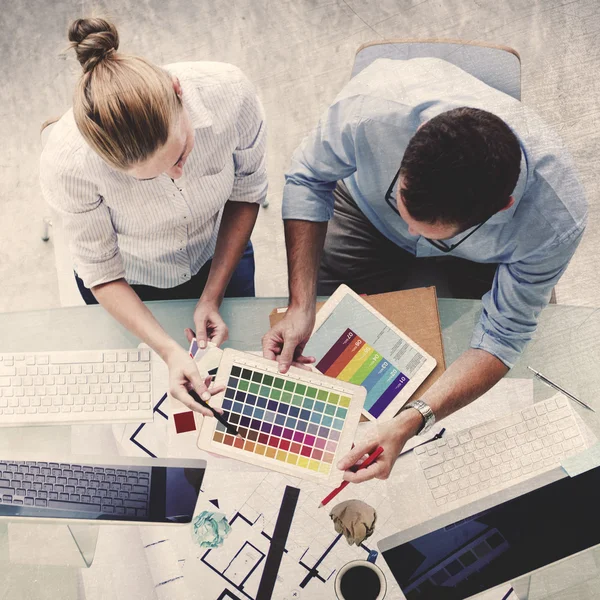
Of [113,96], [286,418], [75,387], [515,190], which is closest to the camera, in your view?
[113,96]

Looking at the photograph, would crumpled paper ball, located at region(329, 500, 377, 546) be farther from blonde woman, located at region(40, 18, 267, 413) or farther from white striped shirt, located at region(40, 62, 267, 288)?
white striped shirt, located at region(40, 62, 267, 288)

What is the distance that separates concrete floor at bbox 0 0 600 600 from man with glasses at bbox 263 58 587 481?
2.19 ft

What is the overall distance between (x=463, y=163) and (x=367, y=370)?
473mm

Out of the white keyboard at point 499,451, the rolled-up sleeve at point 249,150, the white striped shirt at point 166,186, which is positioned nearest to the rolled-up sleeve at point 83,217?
the white striped shirt at point 166,186

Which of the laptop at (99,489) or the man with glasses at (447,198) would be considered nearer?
the man with glasses at (447,198)

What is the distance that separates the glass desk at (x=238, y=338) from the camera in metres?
1.26

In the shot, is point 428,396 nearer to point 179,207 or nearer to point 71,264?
point 179,207

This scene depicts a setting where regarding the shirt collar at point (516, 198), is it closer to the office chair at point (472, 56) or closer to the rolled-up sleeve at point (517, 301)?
the rolled-up sleeve at point (517, 301)

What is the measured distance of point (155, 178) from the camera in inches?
43.1

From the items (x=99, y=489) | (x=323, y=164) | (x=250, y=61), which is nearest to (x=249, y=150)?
(x=323, y=164)

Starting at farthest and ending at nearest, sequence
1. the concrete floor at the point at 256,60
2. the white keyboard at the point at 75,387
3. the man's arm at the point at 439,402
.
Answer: the concrete floor at the point at 256,60 < the white keyboard at the point at 75,387 < the man's arm at the point at 439,402

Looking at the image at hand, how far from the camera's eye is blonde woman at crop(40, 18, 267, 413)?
3.03 feet

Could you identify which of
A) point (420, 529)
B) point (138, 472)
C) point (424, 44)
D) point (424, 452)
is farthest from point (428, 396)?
point (424, 44)

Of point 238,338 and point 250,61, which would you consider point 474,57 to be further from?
point 250,61
